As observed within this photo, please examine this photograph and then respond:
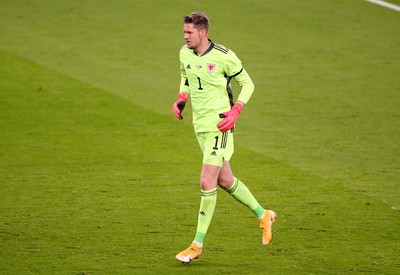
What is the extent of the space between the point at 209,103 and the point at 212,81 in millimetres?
208

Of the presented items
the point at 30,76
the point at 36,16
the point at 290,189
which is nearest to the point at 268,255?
the point at 290,189

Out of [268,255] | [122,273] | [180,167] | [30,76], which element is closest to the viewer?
[122,273]

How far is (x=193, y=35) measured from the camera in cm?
832

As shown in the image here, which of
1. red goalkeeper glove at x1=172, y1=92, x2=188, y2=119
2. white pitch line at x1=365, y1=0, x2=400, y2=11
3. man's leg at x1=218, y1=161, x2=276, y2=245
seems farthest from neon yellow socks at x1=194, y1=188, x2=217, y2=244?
white pitch line at x1=365, y1=0, x2=400, y2=11

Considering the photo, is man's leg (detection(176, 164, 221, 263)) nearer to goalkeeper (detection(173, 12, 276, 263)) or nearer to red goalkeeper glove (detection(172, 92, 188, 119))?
goalkeeper (detection(173, 12, 276, 263))

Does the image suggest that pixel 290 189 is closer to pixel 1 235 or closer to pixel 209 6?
pixel 1 235

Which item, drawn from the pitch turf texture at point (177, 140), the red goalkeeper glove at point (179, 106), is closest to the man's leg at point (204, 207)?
the pitch turf texture at point (177, 140)

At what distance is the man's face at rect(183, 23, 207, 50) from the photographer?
831 cm

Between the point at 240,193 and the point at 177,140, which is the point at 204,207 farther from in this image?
the point at 177,140

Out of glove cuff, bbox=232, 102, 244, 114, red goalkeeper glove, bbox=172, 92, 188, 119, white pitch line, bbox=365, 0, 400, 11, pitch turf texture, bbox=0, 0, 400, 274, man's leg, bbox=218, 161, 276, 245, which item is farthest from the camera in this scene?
white pitch line, bbox=365, 0, 400, 11

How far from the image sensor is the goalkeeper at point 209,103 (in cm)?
834

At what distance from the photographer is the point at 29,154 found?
42.5ft

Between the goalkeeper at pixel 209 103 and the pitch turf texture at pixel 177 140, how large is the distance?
0.54m

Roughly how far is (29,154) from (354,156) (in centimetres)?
464
